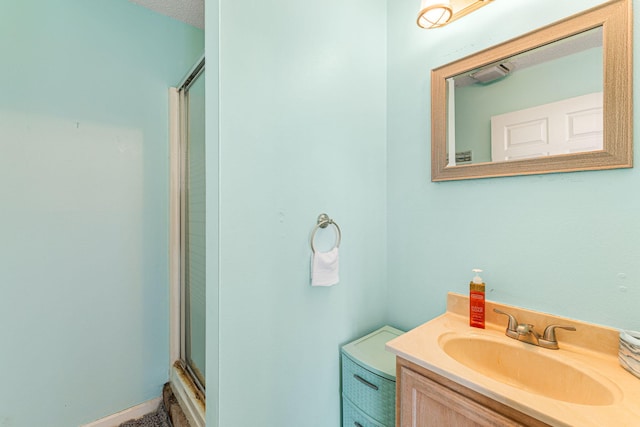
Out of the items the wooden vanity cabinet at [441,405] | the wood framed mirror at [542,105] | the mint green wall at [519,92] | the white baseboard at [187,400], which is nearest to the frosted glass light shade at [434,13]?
the wood framed mirror at [542,105]

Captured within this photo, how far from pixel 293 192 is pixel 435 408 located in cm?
82

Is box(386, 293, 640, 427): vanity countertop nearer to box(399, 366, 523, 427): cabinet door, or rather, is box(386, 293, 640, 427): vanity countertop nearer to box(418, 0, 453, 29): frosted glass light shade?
box(399, 366, 523, 427): cabinet door

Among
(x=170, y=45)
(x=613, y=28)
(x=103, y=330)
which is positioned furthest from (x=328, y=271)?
(x=170, y=45)

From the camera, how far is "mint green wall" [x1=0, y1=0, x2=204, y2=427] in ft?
4.25

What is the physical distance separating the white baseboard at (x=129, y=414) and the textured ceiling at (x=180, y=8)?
2.43 metres

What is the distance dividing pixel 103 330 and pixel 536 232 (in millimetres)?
2159

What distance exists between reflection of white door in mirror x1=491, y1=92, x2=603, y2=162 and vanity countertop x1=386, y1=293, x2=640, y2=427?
0.57 meters

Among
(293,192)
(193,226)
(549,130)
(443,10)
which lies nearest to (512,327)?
(549,130)

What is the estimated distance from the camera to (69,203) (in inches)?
55.6

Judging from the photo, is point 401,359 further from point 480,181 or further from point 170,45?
point 170,45

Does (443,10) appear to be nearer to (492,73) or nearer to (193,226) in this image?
(492,73)

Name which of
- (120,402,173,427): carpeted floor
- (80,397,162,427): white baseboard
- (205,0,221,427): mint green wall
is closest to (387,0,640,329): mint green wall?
(205,0,221,427): mint green wall

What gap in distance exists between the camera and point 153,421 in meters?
1.54

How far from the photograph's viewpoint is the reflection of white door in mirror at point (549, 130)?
0.83 metres
